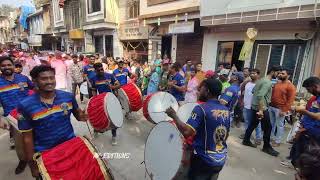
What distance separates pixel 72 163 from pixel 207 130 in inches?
55.1

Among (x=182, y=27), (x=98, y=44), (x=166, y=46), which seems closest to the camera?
(x=182, y=27)

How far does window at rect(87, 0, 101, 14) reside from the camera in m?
18.3

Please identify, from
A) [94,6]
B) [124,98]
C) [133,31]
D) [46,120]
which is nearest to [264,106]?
[124,98]

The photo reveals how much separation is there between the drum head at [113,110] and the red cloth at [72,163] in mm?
2102

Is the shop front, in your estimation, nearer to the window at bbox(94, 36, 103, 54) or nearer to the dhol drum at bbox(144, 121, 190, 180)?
the window at bbox(94, 36, 103, 54)

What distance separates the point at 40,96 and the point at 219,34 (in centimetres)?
887

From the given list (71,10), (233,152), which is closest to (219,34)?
(233,152)

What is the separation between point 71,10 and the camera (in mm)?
23922

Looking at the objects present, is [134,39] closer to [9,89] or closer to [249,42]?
[249,42]

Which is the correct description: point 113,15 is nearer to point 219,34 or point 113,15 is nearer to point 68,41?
point 219,34

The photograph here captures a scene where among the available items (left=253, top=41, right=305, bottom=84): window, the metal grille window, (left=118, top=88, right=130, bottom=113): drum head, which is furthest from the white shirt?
the metal grille window

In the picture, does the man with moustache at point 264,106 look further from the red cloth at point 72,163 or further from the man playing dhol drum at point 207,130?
the red cloth at point 72,163

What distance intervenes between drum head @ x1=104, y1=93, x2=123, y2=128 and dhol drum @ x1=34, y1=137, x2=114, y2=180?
2.09 meters

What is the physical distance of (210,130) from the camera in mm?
2383
